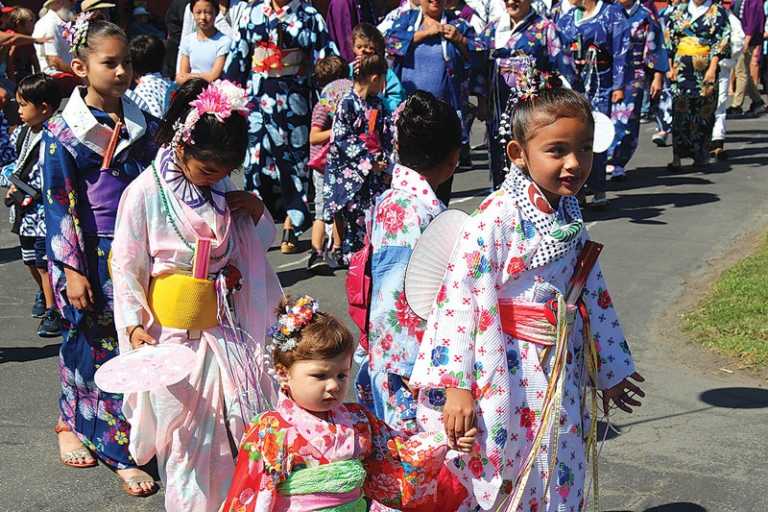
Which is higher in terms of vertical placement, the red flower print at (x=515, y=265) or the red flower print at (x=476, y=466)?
the red flower print at (x=515, y=265)

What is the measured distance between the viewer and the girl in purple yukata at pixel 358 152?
767cm

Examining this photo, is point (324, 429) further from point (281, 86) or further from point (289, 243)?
point (281, 86)

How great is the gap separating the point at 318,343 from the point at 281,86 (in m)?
5.99

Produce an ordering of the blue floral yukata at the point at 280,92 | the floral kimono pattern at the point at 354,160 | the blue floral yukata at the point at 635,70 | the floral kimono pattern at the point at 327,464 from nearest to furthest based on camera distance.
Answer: the floral kimono pattern at the point at 327,464, the floral kimono pattern at the point at 354,160, the blue floral yukata at the point at 280,92, the blue floral yukata at the point at 635,70

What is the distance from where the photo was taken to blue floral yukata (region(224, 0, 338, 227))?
8.92m

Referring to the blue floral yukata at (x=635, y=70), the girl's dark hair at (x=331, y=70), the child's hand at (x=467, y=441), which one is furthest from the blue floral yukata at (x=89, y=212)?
the blue floral yukata at (x=635, y=70)

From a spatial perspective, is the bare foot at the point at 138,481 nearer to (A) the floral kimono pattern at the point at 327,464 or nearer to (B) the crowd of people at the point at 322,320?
(B) the crowd of people at the point at 322,320

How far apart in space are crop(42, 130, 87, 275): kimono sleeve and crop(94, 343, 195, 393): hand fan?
962 mm

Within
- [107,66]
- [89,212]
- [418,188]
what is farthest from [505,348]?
[107,66]

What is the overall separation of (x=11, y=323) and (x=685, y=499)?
4.52m

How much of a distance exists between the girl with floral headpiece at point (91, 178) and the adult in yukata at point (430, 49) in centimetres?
491

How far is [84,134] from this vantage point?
181 inches

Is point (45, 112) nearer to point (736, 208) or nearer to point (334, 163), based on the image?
point (334, 163)

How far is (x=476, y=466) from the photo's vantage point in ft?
11.6
